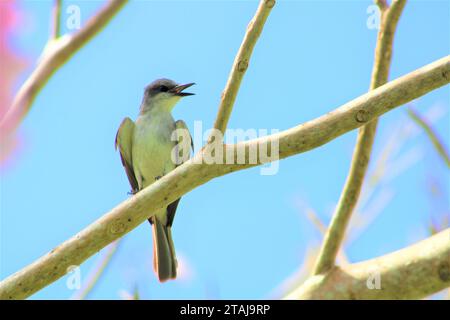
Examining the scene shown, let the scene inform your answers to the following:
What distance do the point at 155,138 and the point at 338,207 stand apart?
12.0ft

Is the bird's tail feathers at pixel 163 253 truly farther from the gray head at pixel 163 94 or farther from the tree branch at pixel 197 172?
the tree branch at pixel 197 172

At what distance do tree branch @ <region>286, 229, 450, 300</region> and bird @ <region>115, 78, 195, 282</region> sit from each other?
11.8 ft

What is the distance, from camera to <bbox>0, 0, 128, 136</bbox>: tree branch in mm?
2395

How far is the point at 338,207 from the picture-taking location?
3.85 metres

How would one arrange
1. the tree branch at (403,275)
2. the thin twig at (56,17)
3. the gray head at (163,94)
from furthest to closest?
1. the gray head at (163,94)
2. the thin twig at (56,17)
3. the tree branch at (403,275)

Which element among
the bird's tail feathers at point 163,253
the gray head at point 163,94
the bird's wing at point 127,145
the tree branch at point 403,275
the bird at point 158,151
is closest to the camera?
the tree branch at point 403,275

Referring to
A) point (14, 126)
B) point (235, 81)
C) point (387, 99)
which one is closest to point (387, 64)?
point (387, 99)

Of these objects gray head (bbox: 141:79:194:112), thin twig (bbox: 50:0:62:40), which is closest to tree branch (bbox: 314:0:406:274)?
thin twig (bbox: 50:0:62:40)

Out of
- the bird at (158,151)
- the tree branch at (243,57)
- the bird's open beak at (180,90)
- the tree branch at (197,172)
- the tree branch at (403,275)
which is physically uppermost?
the bird's open beak at (180,90)

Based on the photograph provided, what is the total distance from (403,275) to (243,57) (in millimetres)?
1582

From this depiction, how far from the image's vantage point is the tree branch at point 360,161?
145 inches

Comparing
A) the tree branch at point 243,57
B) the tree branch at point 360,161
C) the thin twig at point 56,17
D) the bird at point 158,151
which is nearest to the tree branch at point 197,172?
the tree branch at point 243,57
